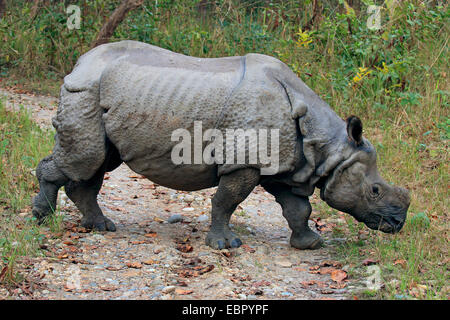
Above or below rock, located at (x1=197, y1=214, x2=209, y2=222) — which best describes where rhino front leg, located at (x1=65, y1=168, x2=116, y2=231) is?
above

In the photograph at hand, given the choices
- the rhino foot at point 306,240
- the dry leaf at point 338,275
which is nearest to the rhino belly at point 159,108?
the rhino foot at point 306,240

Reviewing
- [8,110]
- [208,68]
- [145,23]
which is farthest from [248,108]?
[145,23]

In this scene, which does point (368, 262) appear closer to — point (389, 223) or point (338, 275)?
point (338, 275)

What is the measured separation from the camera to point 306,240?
5.49 m

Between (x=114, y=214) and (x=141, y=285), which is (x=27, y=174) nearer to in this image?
(x=114, y=214)

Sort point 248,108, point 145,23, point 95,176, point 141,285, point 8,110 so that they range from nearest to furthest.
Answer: point 141,285 → point 248,108 → point 95,176 → point 8,110 → point 145,23

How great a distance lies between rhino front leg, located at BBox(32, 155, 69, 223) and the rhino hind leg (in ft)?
0.43

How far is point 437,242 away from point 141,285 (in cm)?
246

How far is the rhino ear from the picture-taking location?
195 inches

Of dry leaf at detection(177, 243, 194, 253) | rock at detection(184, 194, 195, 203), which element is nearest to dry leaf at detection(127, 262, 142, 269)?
dry leaf at detection(177, 243, 194, 253)

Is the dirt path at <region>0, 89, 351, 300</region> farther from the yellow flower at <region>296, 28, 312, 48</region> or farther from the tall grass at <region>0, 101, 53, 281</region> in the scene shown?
the yellow flower at <region>296, 28, 312, 48</region>

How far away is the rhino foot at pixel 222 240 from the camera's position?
5.36 meters

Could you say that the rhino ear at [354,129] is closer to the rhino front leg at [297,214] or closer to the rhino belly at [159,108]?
the rhino front leg at [297,214]

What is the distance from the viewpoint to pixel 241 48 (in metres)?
10.4
